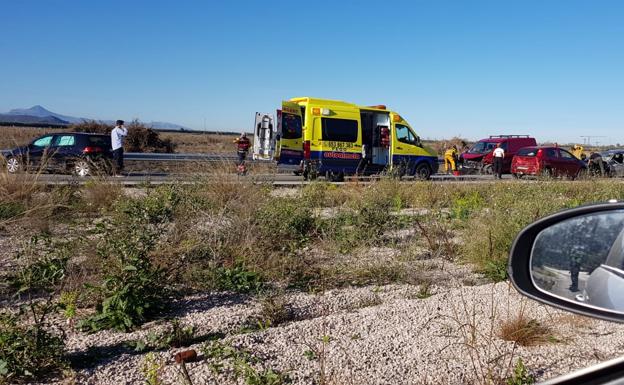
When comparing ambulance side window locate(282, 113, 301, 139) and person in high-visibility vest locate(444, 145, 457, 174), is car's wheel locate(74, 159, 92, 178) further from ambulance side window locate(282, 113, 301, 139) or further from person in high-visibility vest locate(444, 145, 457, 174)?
person in high-visibility vest locate(444, 145, 457, 174)

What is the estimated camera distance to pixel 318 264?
277 inches

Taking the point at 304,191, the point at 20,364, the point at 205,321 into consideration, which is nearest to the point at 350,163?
the point at 304,191

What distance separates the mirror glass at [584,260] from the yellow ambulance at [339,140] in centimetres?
1404

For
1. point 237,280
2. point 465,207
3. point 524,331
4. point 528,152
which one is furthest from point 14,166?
point 528,152

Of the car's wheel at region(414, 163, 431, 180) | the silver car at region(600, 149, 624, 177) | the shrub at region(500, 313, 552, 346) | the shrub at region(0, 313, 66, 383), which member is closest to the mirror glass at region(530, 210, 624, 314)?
the shrub at region(500, 313, 552, 346)

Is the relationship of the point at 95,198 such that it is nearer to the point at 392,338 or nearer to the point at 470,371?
the point at 392,338

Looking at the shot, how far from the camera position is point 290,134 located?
723 inches

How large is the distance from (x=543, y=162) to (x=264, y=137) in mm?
11879

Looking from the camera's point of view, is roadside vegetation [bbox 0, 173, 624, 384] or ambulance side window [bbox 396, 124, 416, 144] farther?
ambulance side window [bbox 396, 124, 416, 144]

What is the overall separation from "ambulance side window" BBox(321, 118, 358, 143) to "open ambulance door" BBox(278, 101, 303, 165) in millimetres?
849

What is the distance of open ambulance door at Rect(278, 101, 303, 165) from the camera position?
18.2 m

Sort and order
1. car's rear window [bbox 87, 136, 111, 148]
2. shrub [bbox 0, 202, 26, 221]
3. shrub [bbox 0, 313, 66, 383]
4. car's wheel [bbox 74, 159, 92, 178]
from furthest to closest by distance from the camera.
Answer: car's rear window [bbox 87, 136, 111, 148] → car's wheel [bbox 74, 159, 92, 178] → shrub [bbox 0, 202, 26, 221] → shrub [bbox 0, 313, 66, 383]

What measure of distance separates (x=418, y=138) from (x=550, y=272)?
62.0 feet

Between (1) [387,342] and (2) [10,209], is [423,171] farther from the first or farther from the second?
(1) [387,342]
